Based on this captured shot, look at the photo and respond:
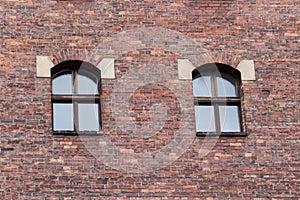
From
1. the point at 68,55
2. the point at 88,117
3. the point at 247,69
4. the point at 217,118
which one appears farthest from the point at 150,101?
the point at 247,69

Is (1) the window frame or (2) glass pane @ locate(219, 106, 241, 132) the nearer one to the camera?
(2) glass pane @ locate(219, 106, 241, 132)

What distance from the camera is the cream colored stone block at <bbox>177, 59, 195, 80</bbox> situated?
70.4ft

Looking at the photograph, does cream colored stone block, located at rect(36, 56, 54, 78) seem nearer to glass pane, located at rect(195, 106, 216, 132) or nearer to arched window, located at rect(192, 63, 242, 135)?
arched window, located at rect(192, 63, 242, 135)

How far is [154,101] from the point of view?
21.2 m

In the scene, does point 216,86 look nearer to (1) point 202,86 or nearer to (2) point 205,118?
(1) point 202,86

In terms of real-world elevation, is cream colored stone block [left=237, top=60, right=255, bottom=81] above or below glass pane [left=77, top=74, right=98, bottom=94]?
above

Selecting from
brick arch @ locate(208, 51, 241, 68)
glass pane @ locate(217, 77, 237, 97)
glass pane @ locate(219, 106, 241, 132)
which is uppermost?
brick arch @ locate(208, 51, 241, 68)

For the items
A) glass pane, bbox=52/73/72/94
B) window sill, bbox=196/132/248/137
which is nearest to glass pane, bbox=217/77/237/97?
window sill, bbox=196/132/248/137

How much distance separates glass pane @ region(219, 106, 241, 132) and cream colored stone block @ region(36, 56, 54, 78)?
307 centimetres

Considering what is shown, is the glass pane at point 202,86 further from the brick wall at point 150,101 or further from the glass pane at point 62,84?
the glass pane at point 62,84

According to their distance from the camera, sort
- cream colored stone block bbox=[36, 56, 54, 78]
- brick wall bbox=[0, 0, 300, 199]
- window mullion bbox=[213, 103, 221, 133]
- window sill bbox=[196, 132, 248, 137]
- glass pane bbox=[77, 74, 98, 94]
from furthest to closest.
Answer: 1. glass pane bbox=[77, 74, 98, 94]
2. window mullion bbox=[213, 103, 221, 133]
3. cream colored stone block bbox=[36, 56, 54, 78]
4. window sill bbox=[196, 132, 248, 137]
5. brick wall bbox=[0, 0, 300, 199]

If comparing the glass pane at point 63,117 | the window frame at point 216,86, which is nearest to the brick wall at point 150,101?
the window frame at point 216,86

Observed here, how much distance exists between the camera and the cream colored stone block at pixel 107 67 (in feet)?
69.8

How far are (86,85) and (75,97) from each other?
35cm
